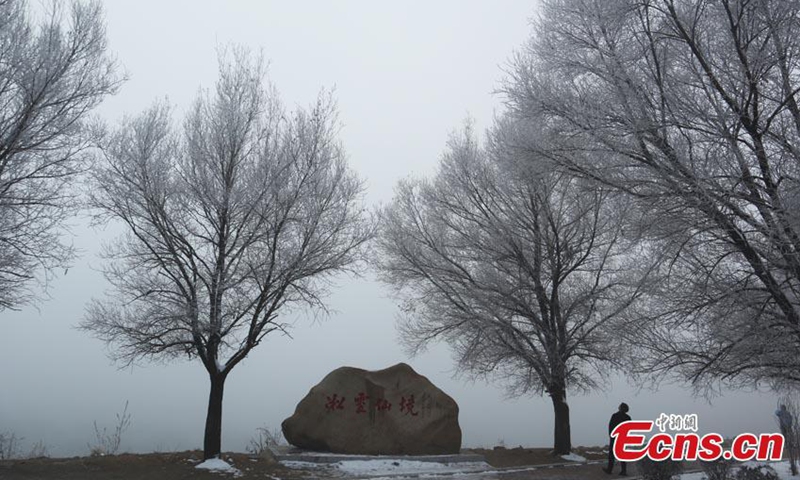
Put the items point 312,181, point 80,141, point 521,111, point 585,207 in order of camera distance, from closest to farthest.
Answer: point 521,111, point 80,141, point 312,181, point 585,207

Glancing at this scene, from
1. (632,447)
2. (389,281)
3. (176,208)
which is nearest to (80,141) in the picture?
(176,208)

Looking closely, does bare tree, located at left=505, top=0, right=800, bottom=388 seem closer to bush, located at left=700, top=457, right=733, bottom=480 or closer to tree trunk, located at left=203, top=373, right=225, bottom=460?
A: bush, located at left=700, top=457, right=733, bottom=480

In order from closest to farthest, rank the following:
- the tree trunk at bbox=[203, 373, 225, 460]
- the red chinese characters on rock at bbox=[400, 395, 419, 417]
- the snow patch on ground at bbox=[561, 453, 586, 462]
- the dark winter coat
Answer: the tree trunk at bbox=[203, 373, 225, 460] → the dark winter coat → the red chinese characters on rock at bbox=[400, 395, 419, 417] → the snow patch on ground at bbox=[561, 453, 586, 462]

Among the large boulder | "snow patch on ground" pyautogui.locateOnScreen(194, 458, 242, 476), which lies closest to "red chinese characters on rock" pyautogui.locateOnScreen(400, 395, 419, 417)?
the large boulder

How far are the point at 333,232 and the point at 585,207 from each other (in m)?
6.80

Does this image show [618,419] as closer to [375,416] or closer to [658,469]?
[658,469]

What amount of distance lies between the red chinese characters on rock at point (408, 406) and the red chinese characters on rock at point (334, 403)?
1.41 m

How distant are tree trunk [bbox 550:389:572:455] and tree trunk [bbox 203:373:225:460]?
8.49m

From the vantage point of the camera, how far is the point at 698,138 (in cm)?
834

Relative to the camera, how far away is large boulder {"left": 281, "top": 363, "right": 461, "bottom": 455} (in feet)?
44.1

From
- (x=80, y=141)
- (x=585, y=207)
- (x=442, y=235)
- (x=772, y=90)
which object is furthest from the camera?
(x=442, y=235)

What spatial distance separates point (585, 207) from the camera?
1582 centimetres

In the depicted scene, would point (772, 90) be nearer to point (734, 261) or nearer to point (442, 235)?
point (734, 261)

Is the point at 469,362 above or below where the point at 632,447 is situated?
above
